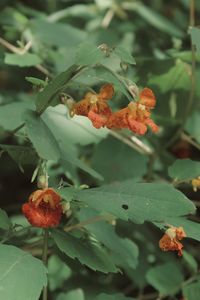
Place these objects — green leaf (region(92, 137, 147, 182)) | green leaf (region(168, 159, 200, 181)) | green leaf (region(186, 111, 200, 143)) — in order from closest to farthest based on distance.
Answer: green leaf (region(168, 159, 200, 181)) → green leaf (region(92, 137, 147, 182)) → green leaf (region(186, 111, 200, 143))

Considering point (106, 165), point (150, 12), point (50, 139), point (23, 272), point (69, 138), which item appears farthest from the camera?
point (150, 12)

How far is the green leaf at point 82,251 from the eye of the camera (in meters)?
1.47

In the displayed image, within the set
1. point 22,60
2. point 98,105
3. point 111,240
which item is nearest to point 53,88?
point 98,105

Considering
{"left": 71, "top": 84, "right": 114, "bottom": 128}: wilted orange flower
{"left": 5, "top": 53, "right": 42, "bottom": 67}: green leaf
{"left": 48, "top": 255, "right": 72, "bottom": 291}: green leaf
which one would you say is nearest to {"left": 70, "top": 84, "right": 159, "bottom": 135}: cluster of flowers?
{"left": 71, "top": 84, "right": 114, "bottom": 128}: wilted orange flower

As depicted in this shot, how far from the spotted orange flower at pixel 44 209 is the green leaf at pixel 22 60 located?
2.85ft

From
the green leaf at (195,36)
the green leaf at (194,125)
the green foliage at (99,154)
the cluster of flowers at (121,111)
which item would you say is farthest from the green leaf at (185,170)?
the green leaf at (194,125)

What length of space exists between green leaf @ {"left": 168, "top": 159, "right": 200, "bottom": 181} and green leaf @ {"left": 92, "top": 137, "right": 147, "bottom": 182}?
0.49m

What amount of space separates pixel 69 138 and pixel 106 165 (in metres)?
0.33

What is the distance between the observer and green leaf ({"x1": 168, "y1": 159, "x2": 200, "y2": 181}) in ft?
5.77

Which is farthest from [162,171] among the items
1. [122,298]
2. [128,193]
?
[128,193]

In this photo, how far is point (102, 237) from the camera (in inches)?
71.7

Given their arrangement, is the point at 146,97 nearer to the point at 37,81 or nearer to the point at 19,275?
the point at 37,81

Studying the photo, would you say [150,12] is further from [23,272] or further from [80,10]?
[23,272]

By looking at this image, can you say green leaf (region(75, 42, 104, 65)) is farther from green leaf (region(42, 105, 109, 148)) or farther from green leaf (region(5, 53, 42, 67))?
green leaf (region(5, 53, 42, 67))
